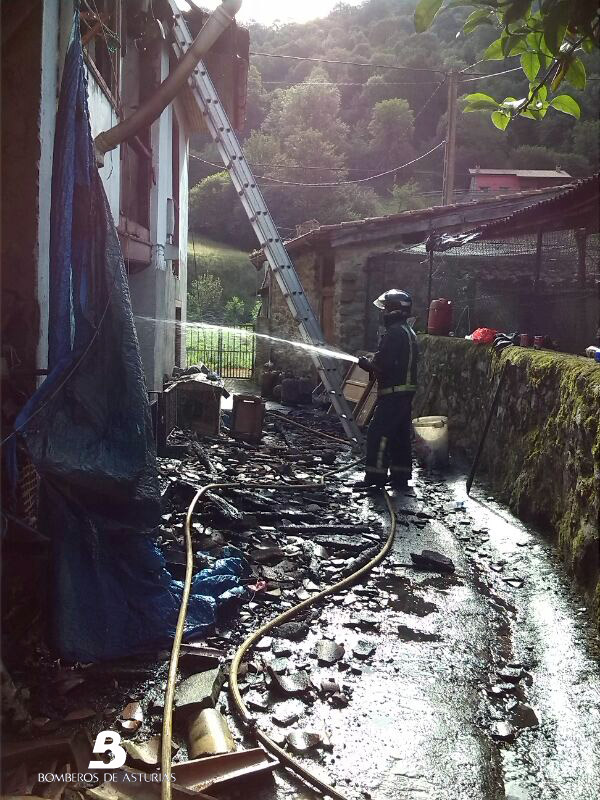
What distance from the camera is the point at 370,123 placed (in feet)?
184

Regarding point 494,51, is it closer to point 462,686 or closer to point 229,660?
point 462,686

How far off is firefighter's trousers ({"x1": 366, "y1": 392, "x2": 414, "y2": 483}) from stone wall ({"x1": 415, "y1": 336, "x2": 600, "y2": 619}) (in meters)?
1.10

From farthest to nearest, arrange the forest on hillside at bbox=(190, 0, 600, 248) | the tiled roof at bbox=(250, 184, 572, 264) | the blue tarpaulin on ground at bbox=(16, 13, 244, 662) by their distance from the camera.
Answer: the forest on hillside at bbox=(190, 0, 600, 248)
the tiled roof at bbox=(250, 184, 572, 264)
the blue tarpaulin on ground at bbox=(16, 13, 244, 662)

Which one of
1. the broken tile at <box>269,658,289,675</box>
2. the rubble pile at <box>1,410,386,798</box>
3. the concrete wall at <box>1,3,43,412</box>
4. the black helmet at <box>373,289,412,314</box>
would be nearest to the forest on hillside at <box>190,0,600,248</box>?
the black helmet at <box>373,289,412,314</box>

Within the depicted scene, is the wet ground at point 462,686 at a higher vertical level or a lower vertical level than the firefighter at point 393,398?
lower

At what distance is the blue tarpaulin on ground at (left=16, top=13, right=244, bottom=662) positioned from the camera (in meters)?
3.45

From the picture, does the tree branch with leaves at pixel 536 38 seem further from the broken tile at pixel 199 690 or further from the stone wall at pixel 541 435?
the stone wall at pixel 541 435

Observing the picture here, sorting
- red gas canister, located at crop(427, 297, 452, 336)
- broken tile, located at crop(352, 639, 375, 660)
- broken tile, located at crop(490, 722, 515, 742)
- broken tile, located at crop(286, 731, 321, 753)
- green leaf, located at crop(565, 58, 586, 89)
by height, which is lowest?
broken tile, located at crop(352, 639, 375, 660)

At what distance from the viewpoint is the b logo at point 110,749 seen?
9.05 ft

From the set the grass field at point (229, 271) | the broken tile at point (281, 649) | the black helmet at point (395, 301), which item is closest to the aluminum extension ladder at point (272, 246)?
the black helmet at point (395, 301)

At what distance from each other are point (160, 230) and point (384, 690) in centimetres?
853

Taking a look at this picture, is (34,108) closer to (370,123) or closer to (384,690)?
(384,690)

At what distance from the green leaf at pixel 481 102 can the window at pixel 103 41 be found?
155 inches

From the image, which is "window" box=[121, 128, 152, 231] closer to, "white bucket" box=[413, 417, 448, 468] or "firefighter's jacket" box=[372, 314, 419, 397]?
"firefighter's jacket" box=[372, 314, 419, 397]
